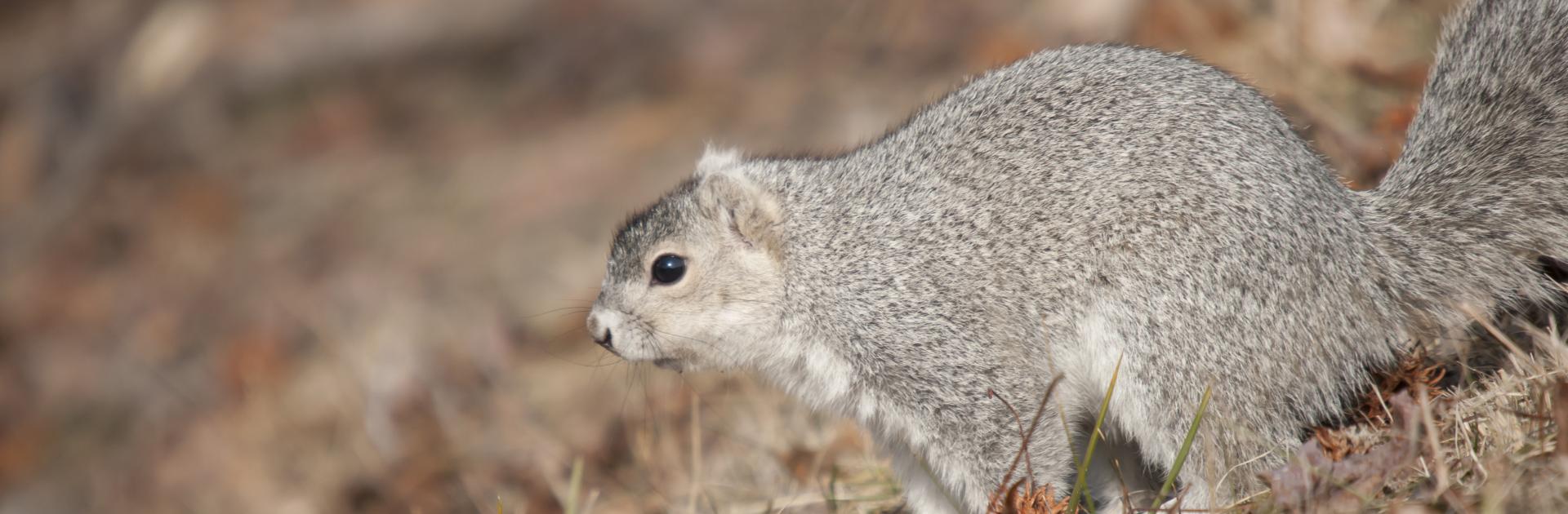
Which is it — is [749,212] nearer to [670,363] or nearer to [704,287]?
[704,287]

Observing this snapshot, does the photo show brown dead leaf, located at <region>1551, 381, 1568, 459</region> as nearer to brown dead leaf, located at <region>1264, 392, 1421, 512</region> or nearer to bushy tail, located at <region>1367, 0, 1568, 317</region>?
brown dead leaf, located at <region>1264, 392, 1421, 512</region>

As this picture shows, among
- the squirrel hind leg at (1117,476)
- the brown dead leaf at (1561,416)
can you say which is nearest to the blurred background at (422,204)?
the squirrel hind leg at (1117,476)

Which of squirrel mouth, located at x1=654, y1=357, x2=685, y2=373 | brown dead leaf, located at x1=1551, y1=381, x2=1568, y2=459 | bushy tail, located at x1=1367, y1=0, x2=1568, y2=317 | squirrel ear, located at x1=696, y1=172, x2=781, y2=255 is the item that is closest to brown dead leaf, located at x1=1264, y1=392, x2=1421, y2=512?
brown dead leaf, located at x1=1551, y1=381, x2=1568, y2=459

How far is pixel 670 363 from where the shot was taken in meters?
3.98

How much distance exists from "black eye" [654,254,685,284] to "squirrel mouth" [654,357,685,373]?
25cm

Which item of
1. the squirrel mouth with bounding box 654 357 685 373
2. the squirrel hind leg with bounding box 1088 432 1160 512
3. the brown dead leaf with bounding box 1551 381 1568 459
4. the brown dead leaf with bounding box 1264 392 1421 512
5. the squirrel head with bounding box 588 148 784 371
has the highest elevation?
the squirrel head with bounding box 588 148 784 371

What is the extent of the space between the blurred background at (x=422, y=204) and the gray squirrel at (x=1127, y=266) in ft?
2.28

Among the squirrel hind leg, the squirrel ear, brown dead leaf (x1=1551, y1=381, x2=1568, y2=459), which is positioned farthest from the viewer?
the squirrel ear

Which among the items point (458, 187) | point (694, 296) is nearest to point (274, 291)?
point (458, 187)

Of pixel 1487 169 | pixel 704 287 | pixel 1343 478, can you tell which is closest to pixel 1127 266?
pixel 1343 478

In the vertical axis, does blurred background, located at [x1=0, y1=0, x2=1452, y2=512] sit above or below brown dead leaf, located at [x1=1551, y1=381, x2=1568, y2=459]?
above

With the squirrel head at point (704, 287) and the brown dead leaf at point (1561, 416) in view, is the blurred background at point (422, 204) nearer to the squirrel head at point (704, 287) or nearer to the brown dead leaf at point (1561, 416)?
the squirrel head at point (704, 287)

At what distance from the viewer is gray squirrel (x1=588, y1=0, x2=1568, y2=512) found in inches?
127

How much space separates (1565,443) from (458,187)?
8518 millimetres
